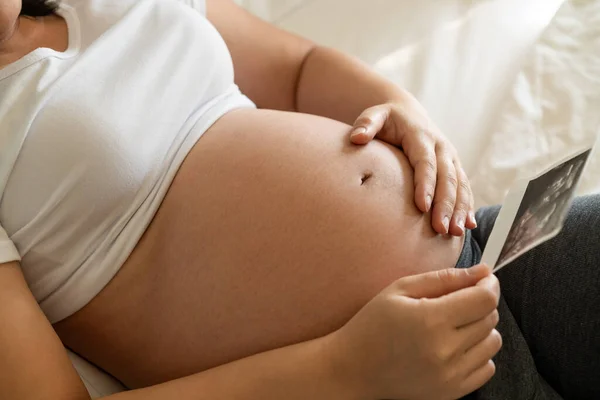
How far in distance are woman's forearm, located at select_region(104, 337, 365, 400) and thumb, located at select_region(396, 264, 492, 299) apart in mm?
102

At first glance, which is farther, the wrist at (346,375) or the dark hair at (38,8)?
the dark hair at (38,8)

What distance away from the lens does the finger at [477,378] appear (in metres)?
0.60

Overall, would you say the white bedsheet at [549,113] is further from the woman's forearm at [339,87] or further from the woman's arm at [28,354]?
the woman's arm at [28,354]

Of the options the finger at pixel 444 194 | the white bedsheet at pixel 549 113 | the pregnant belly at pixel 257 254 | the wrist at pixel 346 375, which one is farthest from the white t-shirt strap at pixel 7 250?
the white bedsheet at pixel 549 113

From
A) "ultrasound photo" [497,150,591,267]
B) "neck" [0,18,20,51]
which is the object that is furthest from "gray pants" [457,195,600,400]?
"neck" [0,18,20,51]

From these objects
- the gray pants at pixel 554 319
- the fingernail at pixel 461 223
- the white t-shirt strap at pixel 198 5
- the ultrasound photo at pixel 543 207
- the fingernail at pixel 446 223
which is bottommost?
the gray pants at pixel 554 319

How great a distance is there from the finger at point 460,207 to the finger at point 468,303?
0.13 meters

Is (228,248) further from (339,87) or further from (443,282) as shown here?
(339,87)

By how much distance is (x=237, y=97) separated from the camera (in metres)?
0.90

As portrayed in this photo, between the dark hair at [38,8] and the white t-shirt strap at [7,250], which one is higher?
the dark hair at [38,8]

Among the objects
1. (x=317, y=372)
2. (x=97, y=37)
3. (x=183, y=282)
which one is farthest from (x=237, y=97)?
(x=317, y=372)

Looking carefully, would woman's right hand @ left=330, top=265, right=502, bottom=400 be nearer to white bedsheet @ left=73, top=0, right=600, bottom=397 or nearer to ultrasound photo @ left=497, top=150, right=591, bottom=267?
ultrasound photo @ left=497, top=150, right=591, bottom=267

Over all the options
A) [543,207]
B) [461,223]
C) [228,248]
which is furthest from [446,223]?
[228,248]

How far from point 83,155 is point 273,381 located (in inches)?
13.0
